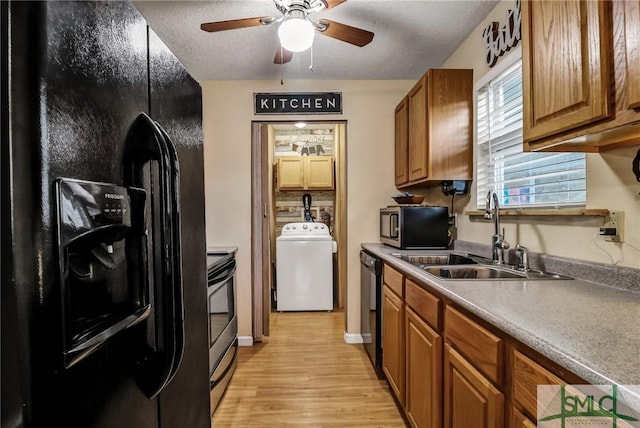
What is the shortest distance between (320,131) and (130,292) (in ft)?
14.1

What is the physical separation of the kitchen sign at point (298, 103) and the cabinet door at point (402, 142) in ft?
1.91

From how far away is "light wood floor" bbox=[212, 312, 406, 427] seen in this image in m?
1.92

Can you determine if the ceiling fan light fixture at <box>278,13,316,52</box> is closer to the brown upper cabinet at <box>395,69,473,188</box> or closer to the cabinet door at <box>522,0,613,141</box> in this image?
the cabinet door at <box>522,0,613,141</box>

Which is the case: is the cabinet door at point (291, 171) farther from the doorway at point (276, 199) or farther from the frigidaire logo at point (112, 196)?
the frigidaire logo at point (112, 196)

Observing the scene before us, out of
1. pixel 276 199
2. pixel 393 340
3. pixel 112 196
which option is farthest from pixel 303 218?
pixel 112 196

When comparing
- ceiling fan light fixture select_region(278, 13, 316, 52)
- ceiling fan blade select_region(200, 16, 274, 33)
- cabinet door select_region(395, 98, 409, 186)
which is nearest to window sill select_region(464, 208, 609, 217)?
cabinet door select_region(395, 98, 409, 186)

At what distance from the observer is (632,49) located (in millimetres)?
835

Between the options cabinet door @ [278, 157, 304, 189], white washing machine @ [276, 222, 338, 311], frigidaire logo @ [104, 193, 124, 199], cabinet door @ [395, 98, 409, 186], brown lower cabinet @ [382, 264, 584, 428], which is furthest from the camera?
cabinet door @ [278, 157, 304, 189]

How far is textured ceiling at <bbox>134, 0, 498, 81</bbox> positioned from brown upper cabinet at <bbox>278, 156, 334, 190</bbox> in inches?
58.8

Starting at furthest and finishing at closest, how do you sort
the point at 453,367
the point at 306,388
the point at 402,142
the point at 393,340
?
1. the point at 402,142
2. the point at 306,388
3. the point at 393,340
4. the point at 453,367

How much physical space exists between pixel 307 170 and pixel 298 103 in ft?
4.84

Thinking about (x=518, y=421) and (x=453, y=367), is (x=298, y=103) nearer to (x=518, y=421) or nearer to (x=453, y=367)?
(x=453, y=367)

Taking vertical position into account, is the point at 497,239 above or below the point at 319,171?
below

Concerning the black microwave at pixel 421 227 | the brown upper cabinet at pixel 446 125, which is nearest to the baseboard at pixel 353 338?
the black microwave at pixel 421 227
